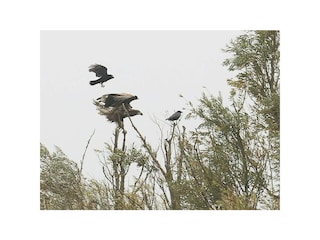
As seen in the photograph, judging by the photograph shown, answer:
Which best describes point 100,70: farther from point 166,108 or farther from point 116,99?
point 166,108

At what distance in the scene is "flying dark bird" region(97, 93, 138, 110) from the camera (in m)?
3.24

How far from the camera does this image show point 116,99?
326 centimetres

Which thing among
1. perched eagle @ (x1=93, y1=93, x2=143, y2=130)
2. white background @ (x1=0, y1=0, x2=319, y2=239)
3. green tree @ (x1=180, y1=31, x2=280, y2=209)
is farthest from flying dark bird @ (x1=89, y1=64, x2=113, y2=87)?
green tree @ (x1=180, y1=31, x2=280, y2=209)

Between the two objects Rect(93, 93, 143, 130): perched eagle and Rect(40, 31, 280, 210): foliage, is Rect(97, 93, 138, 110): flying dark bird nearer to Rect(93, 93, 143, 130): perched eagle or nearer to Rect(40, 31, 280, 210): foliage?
Rect(93, 93, 143, 130): perched eagle

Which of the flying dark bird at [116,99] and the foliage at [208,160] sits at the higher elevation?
the flying dark bird at [116,99]

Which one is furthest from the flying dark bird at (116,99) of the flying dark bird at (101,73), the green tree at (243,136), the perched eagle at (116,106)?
the green tree at (243,136)

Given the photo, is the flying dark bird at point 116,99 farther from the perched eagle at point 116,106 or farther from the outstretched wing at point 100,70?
the outstretched wing at point 100,70

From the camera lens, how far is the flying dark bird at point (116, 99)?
10.6 ft

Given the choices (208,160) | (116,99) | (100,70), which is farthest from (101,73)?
(208,160)

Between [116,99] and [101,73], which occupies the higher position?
[101,73]
